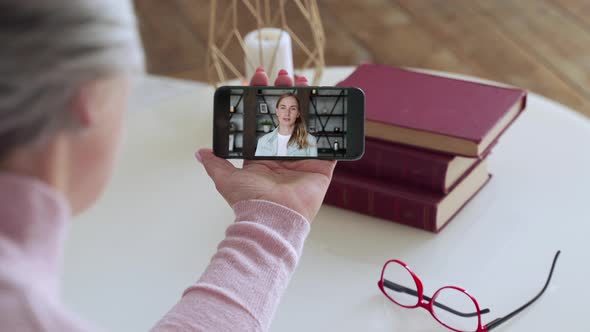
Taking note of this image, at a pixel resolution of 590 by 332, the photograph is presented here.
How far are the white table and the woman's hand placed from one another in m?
0.10

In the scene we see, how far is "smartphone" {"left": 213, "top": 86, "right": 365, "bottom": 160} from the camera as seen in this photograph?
2.98ft

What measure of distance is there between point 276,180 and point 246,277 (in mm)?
167

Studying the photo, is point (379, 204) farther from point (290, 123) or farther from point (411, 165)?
point (290, 123)

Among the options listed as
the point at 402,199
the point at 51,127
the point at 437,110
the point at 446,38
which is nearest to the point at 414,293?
the point at 402,199

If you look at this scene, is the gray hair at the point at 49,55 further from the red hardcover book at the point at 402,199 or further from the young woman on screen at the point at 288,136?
the red hardcover book at the point at 402,199

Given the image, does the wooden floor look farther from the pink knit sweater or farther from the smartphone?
the pink knit sweater

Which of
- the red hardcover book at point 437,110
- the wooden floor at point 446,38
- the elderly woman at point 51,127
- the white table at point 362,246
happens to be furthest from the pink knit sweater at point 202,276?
the wooden floor at point 446,38

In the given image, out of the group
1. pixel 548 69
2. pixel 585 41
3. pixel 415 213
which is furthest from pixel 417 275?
pixel 585 41

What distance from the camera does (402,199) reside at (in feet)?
3.23

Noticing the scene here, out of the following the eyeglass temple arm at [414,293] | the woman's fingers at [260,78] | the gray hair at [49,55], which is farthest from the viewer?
the woman's fingers at [260,78]

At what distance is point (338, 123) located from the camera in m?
0.91

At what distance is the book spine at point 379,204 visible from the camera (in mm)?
979

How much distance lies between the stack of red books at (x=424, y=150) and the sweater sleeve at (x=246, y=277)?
20cm

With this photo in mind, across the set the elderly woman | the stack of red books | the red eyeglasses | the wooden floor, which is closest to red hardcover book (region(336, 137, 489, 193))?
the stack of red books
